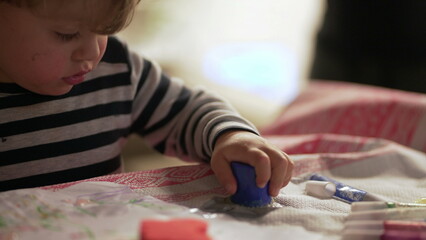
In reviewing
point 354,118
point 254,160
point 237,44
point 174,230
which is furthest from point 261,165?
point 237,44

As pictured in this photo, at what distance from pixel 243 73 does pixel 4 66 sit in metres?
1.42

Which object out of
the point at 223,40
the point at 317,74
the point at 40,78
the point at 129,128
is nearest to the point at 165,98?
the point at 129,128

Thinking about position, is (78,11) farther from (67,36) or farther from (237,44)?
(237,44)

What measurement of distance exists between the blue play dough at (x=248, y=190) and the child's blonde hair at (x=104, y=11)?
180mm

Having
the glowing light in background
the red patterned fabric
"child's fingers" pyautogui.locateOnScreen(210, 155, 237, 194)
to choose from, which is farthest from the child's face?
the glowing light in background

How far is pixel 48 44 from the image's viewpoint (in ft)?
1.76

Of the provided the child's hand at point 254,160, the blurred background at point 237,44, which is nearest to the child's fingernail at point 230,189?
the child's hand at point 254,160

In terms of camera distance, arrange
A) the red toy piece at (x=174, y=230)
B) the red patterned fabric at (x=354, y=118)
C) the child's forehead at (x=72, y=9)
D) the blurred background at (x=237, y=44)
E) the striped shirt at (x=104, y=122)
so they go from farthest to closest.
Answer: the blurred background at (x=237, y=44)
the red patterned fabric at (x=354, y=118)
the striped shirt at (x=104, y=122)
the child's forehead at (x=72, y=9)
the red toy piece at (x=174, y=230)

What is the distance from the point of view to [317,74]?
1410 millimetres

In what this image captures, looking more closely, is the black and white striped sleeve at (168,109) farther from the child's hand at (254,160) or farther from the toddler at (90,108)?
the child's hand at (254,160)

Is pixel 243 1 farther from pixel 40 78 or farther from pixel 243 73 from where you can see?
pixel 40 78

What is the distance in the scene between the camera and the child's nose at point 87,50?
539mm

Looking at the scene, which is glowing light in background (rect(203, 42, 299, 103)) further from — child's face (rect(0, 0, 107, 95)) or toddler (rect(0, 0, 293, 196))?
child's face (rect(0, 0, 107, 95))

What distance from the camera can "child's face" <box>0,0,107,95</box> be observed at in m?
0.52
